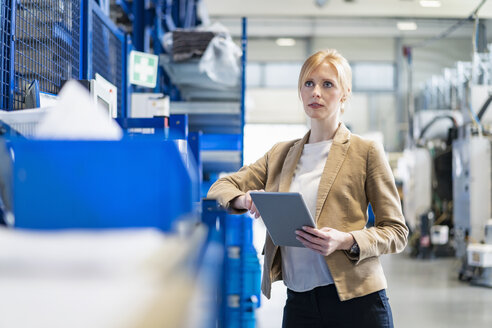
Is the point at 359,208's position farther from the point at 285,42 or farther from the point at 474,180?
the point at 285,42

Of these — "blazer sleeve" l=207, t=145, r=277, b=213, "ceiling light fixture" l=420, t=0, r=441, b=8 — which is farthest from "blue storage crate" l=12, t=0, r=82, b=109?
"ceiling light fixture" l=420, t=0, r=441, b=8

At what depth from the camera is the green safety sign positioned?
375 cm

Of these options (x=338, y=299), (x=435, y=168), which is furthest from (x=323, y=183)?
(x=435, y=168)

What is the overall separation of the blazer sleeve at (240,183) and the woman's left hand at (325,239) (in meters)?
0.31

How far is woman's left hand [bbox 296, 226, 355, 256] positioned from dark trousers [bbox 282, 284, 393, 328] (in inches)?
6.8

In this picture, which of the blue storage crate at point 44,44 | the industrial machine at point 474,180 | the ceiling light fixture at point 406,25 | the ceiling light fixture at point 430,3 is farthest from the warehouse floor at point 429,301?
the ceiling light fixture at point 406,25

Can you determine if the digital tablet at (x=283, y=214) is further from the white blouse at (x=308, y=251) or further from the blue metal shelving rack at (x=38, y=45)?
the blue metal shelving rack at (x=38, y=45)

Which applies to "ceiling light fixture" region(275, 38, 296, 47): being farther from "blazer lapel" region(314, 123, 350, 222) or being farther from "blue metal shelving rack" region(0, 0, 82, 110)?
"blazer lapel" region(314, 123, 350, 222)

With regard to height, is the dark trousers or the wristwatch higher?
the wristwatch

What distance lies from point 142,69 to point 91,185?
3277 mm

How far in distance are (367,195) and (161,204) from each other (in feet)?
3.46

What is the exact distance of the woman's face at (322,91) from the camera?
1.63 metres

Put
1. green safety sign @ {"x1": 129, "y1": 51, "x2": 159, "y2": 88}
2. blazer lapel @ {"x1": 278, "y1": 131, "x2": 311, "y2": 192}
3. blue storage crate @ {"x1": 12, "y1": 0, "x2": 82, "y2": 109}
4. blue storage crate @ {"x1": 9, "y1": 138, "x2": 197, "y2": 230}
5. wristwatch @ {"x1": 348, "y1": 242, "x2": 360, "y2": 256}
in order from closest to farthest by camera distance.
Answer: blue storage crate @ {"x1": 9, "y1": 138, "x2": 197, "y2": 230} → wristwatch @ {"x1": 348, "y1": 242, "x2": 360, "y2": 256} → blazer lapel @ {"x1": 278, "y1": 131, "x2": 311, "y2": 192} → blue storage crate @ {"x1": 12, "y1": 0, "x2": 82, "y2": 109} → green safety sign @ {"x1": 129, "y1": 51, "x2": 159, "y2": 88}

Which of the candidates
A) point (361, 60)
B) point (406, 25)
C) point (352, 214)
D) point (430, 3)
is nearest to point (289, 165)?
point (352, 214)
